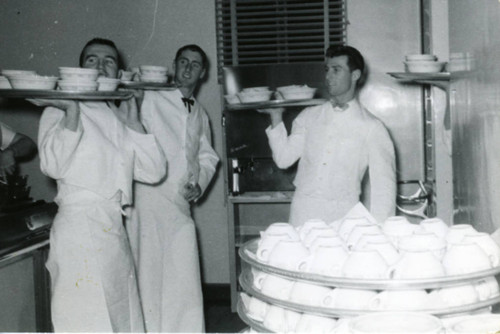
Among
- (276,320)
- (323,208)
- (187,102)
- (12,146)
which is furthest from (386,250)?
(12,146)

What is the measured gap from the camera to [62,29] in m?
4.93

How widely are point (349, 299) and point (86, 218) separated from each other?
1829mm

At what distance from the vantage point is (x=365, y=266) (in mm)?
1254

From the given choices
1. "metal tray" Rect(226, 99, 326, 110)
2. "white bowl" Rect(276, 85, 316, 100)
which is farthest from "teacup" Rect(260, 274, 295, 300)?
"white bowl" Rect(276, 85, 316, 100)

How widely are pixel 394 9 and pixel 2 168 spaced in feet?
9.52

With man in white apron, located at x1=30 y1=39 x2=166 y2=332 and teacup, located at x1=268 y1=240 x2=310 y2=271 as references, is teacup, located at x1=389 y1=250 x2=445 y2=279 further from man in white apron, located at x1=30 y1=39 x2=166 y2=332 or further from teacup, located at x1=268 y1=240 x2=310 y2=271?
man in white apron, located at x1=30 y1=39 x2=166 y2=332

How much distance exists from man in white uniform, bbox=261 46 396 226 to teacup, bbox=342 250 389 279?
185 cm

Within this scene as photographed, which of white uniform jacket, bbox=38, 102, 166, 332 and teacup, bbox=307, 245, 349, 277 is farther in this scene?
white uniform jacket, bbox=38, 102, 166, 332

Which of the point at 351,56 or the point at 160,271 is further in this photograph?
the point at 160,271

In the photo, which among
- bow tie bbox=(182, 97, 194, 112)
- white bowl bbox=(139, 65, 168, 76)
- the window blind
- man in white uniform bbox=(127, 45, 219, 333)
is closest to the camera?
white bowl bbox=(139, 65, 168, 76)

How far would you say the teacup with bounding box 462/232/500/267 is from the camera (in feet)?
4.29

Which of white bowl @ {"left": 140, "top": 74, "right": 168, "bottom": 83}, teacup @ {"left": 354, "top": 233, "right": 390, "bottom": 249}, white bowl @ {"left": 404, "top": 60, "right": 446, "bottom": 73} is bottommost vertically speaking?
teacup @ {"left": 354, "top": 233, "right": 390, "bottom": 249}

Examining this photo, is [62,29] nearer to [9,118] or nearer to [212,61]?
[9,118]

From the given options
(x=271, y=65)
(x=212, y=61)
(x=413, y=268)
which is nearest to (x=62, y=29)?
(x=212, y=61)
